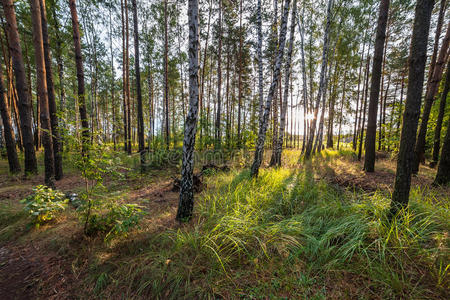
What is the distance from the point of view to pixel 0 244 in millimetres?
2420

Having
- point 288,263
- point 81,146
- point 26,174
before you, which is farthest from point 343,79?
point 26,174

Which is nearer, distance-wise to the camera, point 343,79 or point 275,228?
point 275,228

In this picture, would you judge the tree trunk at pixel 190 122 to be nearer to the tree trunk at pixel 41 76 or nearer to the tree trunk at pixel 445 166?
the tree trunk at pixel 41 76

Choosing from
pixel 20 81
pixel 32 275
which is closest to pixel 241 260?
pixel 32 275

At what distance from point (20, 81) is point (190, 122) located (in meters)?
7.92

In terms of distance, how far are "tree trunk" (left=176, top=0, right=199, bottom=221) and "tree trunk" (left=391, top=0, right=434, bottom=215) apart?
124 inches

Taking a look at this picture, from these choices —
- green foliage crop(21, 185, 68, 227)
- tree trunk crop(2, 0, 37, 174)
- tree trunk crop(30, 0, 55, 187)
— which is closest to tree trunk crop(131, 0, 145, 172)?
tree trunk crop(30, 0, 55, 187)

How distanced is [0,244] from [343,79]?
21.2m

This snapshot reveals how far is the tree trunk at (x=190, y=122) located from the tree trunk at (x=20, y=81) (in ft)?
24.4

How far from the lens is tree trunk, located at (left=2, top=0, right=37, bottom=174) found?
17.1 ft

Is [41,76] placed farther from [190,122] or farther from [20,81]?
[190,122]

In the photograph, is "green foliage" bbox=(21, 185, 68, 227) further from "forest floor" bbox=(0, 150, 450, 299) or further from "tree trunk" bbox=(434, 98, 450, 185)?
"tree trunk" bbox=(434, 98, 450, 185)

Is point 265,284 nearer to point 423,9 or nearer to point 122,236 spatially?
point 122,236

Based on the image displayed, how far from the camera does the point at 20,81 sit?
5.73 meters
